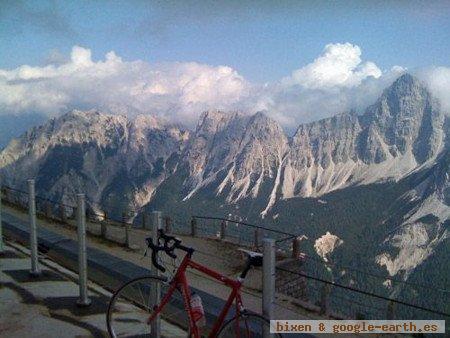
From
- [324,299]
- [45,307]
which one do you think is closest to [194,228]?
[324,299]

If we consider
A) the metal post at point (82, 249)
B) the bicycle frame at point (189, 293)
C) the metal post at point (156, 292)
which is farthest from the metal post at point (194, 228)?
the bicycle frame at point (189, 293)

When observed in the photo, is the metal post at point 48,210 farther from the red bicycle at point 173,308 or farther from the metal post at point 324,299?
the red bicycle at point 173,308

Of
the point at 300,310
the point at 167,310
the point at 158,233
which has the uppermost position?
the point at 158,233

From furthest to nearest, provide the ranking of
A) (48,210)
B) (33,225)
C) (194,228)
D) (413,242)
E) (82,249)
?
(413,242), (194,228), (48,210), (33,225), (82,249)

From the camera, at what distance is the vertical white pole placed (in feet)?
14.4

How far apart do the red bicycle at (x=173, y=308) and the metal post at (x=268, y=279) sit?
0.11m

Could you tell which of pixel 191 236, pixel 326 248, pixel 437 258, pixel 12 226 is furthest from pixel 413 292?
pixel 12 226

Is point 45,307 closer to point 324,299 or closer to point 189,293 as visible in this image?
point 189,293

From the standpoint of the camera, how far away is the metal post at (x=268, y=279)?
4398mm

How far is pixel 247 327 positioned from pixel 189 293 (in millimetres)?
894

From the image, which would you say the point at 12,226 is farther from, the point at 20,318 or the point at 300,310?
the point at 300,310

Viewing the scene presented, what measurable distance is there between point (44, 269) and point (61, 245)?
356 cm

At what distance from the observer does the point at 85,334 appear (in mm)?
5918

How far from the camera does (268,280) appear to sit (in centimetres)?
450
